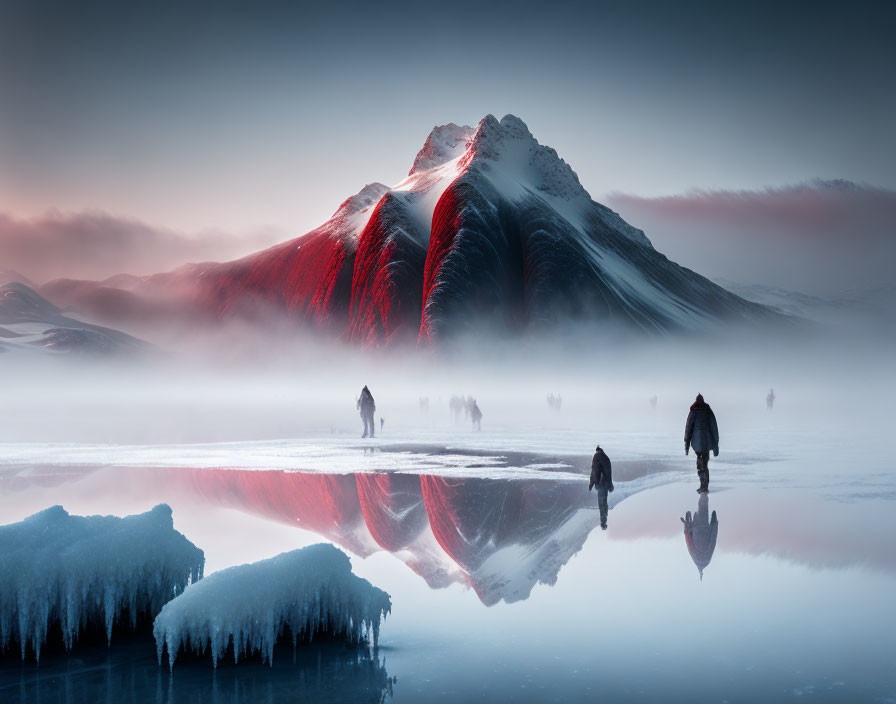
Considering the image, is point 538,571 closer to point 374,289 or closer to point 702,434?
point 702,434

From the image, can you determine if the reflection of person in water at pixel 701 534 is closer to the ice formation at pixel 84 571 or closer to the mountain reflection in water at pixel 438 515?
the mountain reflection in water at pixel 438 515

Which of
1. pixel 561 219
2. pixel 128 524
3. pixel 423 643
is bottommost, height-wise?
pixel 423 643

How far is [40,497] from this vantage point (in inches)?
690

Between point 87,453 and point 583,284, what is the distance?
155 m

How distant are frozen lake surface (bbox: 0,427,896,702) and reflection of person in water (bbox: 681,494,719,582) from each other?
0.06 meters

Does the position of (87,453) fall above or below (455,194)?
below

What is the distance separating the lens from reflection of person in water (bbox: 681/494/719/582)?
39.8ft

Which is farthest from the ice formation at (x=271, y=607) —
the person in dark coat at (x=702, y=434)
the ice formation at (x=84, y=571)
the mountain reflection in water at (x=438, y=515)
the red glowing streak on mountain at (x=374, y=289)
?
the red glowing streak on mountain at (x=374, y=289)

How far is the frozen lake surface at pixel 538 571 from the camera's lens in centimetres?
738

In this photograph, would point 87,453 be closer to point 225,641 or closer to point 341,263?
point 225,641

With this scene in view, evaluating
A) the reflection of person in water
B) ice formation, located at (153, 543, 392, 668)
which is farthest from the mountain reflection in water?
ice formation, located at (153, 543, 392, 668)

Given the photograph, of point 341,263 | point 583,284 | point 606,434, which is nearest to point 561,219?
point 583,284

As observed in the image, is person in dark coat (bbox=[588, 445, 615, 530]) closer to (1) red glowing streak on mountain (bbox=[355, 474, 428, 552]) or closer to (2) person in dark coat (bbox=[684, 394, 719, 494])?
(1) red glowing streak on mountain (bbox=[355, 474, 428, 552])

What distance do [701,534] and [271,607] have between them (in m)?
8.24
